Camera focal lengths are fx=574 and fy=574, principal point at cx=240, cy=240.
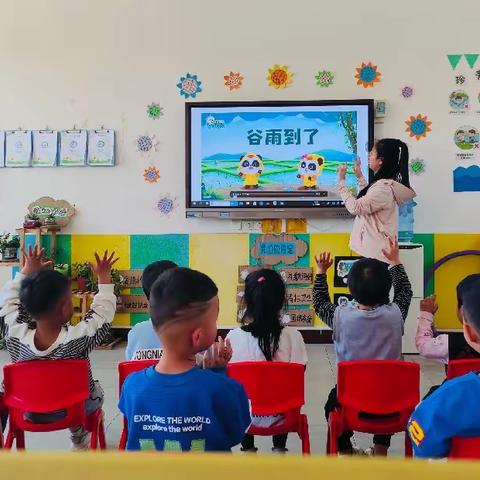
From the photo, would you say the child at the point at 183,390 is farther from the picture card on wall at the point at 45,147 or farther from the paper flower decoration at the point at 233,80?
the picture card on wall at the point at 45,147

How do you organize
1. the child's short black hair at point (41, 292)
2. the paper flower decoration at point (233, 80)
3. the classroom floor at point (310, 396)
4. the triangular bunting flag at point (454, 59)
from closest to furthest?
the child's short black hair at point (41, 292)
the classroom floor at point (310, 396)
the triangular bunting flag at point (454, 59)
the paper flower decoration at point (233, 80)

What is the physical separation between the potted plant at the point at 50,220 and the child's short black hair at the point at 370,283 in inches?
123

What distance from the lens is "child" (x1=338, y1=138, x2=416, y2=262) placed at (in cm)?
352

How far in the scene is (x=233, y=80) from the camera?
4.57m

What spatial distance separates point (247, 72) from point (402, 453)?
3116mm

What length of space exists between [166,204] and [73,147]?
0.89m

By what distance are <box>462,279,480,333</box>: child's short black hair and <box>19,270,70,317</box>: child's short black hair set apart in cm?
132

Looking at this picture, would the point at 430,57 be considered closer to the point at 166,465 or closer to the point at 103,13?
the point at 103,13

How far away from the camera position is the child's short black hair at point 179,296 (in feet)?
4.21

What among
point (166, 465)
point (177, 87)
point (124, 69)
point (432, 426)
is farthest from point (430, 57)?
point (166, 465)

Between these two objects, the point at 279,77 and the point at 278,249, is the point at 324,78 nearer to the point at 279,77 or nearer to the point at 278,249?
the point at 279,77

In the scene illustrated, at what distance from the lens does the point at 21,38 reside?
15.4 feet

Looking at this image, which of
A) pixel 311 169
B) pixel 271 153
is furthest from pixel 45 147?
pixel 311 169

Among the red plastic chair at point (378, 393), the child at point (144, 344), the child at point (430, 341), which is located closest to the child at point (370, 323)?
the child at point (430, 341)
